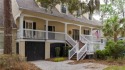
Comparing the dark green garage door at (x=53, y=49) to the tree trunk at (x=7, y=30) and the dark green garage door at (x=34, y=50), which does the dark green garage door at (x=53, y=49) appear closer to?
the dark green garage door at (x=34, y=50)

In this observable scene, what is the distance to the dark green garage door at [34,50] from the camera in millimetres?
22484

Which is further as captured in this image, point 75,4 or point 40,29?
point 40,29

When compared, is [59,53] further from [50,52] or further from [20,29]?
[20,29]

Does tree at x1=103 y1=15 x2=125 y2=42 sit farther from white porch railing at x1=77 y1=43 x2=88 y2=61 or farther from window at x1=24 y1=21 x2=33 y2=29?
window at x1=24 y1=21 x2=33 y2=29

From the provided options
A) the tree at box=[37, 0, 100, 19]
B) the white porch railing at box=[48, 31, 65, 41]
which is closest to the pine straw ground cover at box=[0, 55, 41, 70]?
the tree at box=[37, 0, 100, 19]

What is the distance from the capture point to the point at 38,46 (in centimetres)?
2377

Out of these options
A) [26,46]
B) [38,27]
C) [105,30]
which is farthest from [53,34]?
[105,30]

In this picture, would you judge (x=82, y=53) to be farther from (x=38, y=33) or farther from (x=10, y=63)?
(x=10, y=63)

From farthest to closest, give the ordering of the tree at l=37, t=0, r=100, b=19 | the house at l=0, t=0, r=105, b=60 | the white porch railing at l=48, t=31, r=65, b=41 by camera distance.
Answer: the white porch railing at l=48, t=31, r=65, b=41, the house at l=0, t=0, r=105, b=60, the tree at l=37, t=0, r=100, b=19

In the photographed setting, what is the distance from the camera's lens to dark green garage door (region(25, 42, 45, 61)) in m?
22.5

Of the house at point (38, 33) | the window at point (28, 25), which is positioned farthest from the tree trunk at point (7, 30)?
the window at point (28, 25)

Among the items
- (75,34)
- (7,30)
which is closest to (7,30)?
(7,30)

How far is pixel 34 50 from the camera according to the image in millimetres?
23188

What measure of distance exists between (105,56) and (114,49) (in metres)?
1.93
